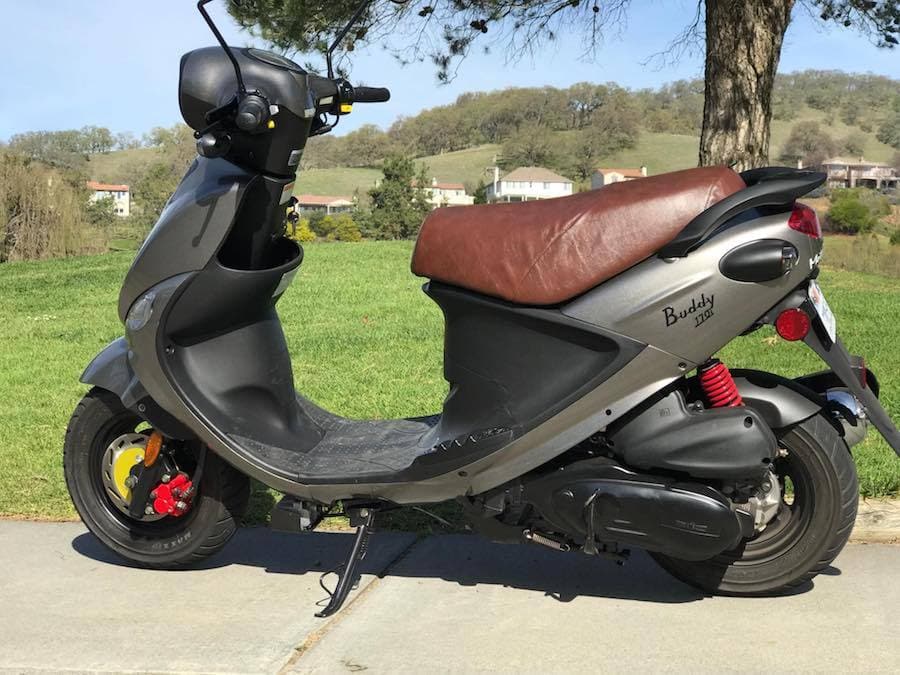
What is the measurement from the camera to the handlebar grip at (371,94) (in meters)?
3.70

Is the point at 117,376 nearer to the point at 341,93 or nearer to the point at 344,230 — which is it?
the point at 341,93

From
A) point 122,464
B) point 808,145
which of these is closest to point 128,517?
point 122,464

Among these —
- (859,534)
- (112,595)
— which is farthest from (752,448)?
(112,595)

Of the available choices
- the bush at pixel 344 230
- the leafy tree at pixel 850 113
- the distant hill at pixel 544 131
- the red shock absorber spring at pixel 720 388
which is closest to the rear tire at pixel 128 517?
the red shock absorber spring at pixel 720 388

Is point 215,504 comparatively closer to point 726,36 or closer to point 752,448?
point 752,448

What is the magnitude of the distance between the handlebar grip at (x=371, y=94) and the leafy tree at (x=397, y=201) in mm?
48674

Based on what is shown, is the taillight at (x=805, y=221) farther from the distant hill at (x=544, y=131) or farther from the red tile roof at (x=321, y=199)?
the red tile roof at (x=321, y=199)

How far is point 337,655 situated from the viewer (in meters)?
2.96

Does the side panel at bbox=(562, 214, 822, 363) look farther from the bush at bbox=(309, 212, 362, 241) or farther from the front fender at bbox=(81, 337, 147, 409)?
the bush at bbox=(309, 212, 362, 241)

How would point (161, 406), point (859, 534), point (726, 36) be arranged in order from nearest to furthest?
point (161, 406)
point (859, 534)
point (726, 36)

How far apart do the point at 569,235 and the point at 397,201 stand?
5187cm

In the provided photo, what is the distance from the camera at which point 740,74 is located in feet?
25.7

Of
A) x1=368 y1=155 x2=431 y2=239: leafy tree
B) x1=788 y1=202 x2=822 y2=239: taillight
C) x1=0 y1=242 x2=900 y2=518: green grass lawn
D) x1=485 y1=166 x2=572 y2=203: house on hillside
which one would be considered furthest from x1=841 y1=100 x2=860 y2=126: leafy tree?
x1=788 y1=202 x2=822 y2=239: taillight

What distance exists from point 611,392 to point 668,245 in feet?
1.41
